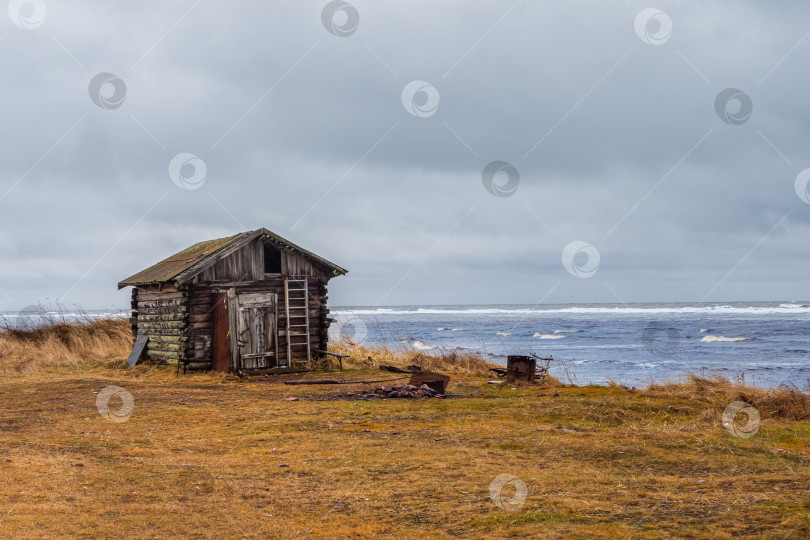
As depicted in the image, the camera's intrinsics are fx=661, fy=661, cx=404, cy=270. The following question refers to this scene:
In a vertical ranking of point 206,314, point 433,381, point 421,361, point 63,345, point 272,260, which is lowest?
point 433,381

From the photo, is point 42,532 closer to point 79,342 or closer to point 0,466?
point 0,466

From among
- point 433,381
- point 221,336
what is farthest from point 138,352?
point 433,381

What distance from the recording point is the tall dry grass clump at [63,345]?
25.8m

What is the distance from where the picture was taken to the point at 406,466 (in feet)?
30.0

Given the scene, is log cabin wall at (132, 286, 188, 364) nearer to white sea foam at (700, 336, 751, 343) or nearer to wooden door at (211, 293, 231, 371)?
wooden door at (211, 293, 231, 371)

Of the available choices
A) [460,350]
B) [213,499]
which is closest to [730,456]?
[213,499]

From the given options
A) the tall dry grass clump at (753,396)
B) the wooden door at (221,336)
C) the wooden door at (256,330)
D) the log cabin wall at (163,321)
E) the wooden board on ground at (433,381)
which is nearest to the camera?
the tall dry grass clump at (753,396)

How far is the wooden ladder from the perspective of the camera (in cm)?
2395

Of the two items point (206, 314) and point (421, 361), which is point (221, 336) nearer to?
point (206, 314)

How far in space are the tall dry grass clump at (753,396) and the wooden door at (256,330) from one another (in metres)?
12.7

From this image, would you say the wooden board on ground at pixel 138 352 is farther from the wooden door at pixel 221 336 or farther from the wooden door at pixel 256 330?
the wooden door at pixel 256 330

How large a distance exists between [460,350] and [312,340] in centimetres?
1622

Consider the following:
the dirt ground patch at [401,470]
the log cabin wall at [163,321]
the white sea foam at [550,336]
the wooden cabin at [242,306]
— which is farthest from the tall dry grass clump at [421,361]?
the white sea foam at [550,336]

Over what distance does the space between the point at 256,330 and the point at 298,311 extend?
184cm
